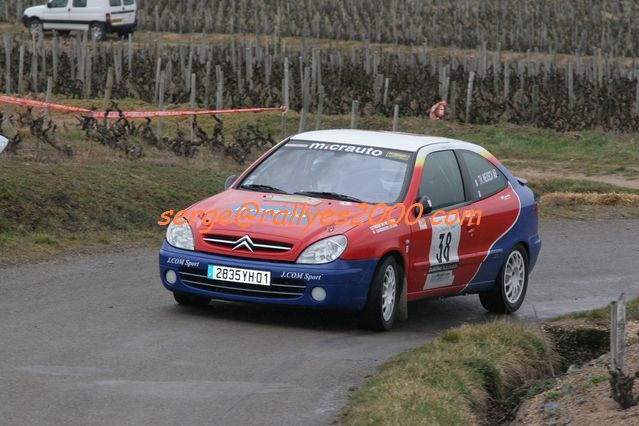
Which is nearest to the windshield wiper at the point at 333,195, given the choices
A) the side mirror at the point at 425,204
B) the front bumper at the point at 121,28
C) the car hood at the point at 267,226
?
the car hood at the point at 267,226

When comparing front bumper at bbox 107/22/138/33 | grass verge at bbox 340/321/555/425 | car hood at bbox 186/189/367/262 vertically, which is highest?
car hood at bbox 186/189/367/262

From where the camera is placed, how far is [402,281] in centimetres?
1202

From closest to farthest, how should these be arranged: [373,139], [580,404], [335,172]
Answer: [580,404] < [335,172] < [373,139]

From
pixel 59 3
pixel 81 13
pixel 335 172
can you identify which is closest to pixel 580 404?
pixel 335 172

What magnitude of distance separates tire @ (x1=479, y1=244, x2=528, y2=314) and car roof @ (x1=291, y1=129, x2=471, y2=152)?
4.17 ft

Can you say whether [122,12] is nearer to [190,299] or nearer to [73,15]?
[73,15]

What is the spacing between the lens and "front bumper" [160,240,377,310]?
1124cm

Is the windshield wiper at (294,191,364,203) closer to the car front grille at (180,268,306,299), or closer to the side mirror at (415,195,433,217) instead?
the side mirror at (415,195,433,217)

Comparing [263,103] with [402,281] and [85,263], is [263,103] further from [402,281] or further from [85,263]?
[402,281]

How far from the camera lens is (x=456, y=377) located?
31.4ft

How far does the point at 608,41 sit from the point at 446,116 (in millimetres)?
23675

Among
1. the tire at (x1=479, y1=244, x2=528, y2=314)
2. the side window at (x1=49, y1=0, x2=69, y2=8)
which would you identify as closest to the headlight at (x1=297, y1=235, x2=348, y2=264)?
the tire at (x1=479, y1=244, x2=528, y2=314)

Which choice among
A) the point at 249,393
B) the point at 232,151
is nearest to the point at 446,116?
the point at 232,151

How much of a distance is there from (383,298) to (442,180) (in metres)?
1.57
